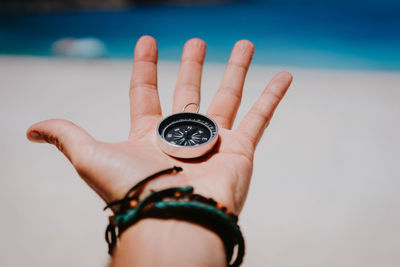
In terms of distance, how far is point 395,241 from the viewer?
7.83 feet

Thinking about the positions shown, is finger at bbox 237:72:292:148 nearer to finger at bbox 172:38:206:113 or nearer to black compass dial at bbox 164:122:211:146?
black compass dial at bbox 164:122:211:146

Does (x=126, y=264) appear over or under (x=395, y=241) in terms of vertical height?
under

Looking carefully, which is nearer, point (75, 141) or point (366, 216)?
point (75, 141)

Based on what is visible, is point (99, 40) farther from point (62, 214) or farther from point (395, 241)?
point (395, 241)

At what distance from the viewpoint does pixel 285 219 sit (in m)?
2.54

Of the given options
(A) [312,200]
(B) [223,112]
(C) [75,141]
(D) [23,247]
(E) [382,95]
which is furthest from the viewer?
(E) [382,95]

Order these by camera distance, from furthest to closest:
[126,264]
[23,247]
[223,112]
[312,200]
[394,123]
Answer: [394,123] → [312,200] → [23,247] → [223,112] → [126,264]

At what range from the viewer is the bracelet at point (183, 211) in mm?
1146

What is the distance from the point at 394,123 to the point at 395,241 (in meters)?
2.20

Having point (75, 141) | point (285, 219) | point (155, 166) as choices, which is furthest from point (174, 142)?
point (285, 219)

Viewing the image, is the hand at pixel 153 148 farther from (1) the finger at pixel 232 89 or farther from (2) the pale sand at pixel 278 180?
(2) the pale sand at pixel 278 180

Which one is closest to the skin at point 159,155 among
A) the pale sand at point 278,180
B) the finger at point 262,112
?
the finger at point 262,112

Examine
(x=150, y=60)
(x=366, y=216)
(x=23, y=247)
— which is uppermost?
(x=150, y=60)

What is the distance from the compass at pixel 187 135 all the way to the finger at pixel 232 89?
289 mm
